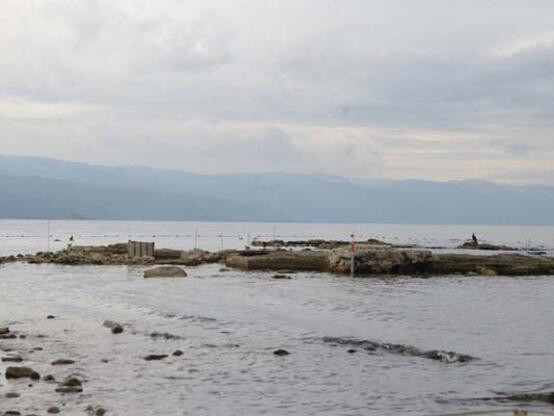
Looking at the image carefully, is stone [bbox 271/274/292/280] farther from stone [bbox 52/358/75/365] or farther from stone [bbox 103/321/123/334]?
stone [bbox 52/358/75/365]

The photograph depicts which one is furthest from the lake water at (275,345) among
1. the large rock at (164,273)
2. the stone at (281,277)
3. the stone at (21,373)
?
the stone at (281,277)

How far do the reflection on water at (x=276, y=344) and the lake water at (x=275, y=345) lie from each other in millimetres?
54

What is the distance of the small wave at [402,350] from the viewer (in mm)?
21319

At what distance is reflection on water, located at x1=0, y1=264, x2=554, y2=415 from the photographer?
16344 mm

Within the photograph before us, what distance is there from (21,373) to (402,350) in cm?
1132

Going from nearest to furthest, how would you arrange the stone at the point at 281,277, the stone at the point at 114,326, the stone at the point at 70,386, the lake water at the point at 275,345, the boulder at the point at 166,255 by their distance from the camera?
the lake water at the point at 275,345, the stone at the point at 70,386, the stone at the point at 114,326, the stone at the point at 281,277, the boulder at the point at 166,255

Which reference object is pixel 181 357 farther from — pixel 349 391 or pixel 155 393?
pixel 349 391

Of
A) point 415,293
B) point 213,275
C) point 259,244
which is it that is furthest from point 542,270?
point 259,244

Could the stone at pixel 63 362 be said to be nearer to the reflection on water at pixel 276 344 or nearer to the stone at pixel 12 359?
the reflection on water at pixel 276 344

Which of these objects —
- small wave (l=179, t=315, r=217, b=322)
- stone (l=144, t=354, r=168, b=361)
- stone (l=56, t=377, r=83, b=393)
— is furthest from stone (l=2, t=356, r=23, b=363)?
small wave (l=179, t=315, r=217, b=322)

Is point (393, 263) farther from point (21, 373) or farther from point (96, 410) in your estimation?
point (96, 410)

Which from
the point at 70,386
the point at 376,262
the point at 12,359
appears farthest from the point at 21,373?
the point at 376,262

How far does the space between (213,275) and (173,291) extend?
11.8m

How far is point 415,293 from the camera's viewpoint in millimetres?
41750
